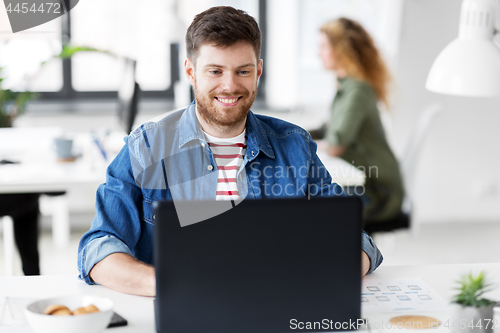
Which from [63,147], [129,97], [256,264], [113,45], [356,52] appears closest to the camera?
[256,264]

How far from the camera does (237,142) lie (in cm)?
151

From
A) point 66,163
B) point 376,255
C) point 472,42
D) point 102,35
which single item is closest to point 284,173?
point 376,255

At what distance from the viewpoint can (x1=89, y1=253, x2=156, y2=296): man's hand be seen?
1.14 metres

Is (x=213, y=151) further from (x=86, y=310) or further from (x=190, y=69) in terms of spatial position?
(x=86, y=310)

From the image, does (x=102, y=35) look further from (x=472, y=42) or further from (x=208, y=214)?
(x=208, y=214)

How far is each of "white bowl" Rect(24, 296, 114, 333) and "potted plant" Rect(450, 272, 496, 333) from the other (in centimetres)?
58

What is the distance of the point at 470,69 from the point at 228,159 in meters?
0.63

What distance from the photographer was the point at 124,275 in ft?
3.80

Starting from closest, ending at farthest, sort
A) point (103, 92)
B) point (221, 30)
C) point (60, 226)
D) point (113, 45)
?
point (221, 30) < point (60, 226) < point (113, 45) < point (103, 92)

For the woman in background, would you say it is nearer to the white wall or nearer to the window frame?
the white wall

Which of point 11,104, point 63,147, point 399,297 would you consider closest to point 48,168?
point 63,147

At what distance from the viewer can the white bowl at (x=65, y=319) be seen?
87 cm

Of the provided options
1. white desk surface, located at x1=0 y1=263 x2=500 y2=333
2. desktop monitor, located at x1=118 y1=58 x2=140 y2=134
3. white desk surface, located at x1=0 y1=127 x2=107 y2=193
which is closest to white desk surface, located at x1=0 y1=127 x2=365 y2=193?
white desk surface, located at x1=0 y1=127 x2=107 y2=193

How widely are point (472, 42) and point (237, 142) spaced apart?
24.8 inches
